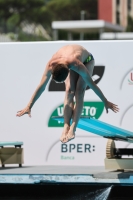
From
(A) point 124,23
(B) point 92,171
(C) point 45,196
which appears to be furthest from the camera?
(A) point 124,23

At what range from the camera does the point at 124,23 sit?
90.9m

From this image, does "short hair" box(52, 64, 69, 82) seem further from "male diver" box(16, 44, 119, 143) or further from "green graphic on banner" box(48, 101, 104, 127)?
"green graphic on banner" box(48, 101, 104, 127)

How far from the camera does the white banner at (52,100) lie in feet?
33.3

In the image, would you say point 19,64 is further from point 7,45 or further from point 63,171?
point 63,171

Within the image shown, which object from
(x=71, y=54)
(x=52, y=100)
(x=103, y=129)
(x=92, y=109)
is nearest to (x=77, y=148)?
(x=92, y=109)

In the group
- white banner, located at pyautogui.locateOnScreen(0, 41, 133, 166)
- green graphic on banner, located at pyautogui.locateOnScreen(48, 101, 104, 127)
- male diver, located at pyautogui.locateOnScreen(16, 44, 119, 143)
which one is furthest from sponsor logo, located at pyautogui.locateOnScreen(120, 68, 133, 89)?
male diver, located at pyautogui.locateOnScreen(16, 44, 119, 143)

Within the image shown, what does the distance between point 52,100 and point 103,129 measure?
1.34 metres

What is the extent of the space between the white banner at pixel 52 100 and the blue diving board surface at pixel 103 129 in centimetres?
79

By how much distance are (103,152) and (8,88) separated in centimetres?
169

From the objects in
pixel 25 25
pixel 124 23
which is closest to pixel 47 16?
pixel 25 25

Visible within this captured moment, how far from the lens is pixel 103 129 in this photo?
9242 mm

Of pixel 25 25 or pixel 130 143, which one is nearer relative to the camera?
pixel 130 143

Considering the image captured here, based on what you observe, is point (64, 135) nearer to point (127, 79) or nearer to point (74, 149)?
point (74, 149)

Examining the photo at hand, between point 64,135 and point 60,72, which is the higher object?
point 60,72
